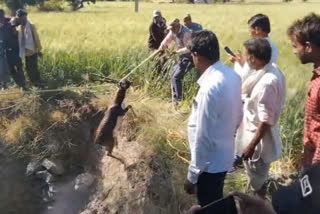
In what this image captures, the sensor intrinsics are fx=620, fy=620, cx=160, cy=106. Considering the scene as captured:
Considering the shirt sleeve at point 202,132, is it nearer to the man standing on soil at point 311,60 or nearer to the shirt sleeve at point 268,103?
the man standing on soil at point 311,60

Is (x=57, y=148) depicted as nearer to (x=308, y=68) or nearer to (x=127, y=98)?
(x=127, y=98)

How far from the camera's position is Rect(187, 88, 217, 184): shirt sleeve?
2.97 metres

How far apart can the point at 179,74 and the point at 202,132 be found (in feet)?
10.4

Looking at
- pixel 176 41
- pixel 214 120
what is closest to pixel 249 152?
pixel 214 120

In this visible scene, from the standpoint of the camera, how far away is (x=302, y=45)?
285 cm

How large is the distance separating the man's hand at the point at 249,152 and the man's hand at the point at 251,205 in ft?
6.24

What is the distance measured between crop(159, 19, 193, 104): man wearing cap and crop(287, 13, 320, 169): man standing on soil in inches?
117

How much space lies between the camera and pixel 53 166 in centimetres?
557

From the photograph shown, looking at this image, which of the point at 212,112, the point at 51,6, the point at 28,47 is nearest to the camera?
the point at 212,112

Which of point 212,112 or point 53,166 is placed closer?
point 212,112

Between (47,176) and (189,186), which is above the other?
(189,186)

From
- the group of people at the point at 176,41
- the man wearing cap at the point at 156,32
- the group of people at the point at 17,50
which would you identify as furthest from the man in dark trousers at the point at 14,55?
the man wearing cap at the point at 156,32

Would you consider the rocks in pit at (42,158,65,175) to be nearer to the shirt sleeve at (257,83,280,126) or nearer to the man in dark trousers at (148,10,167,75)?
the man in dark trousers at (148,10,167,75)

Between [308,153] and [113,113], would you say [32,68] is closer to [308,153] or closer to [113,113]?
[113,113]
